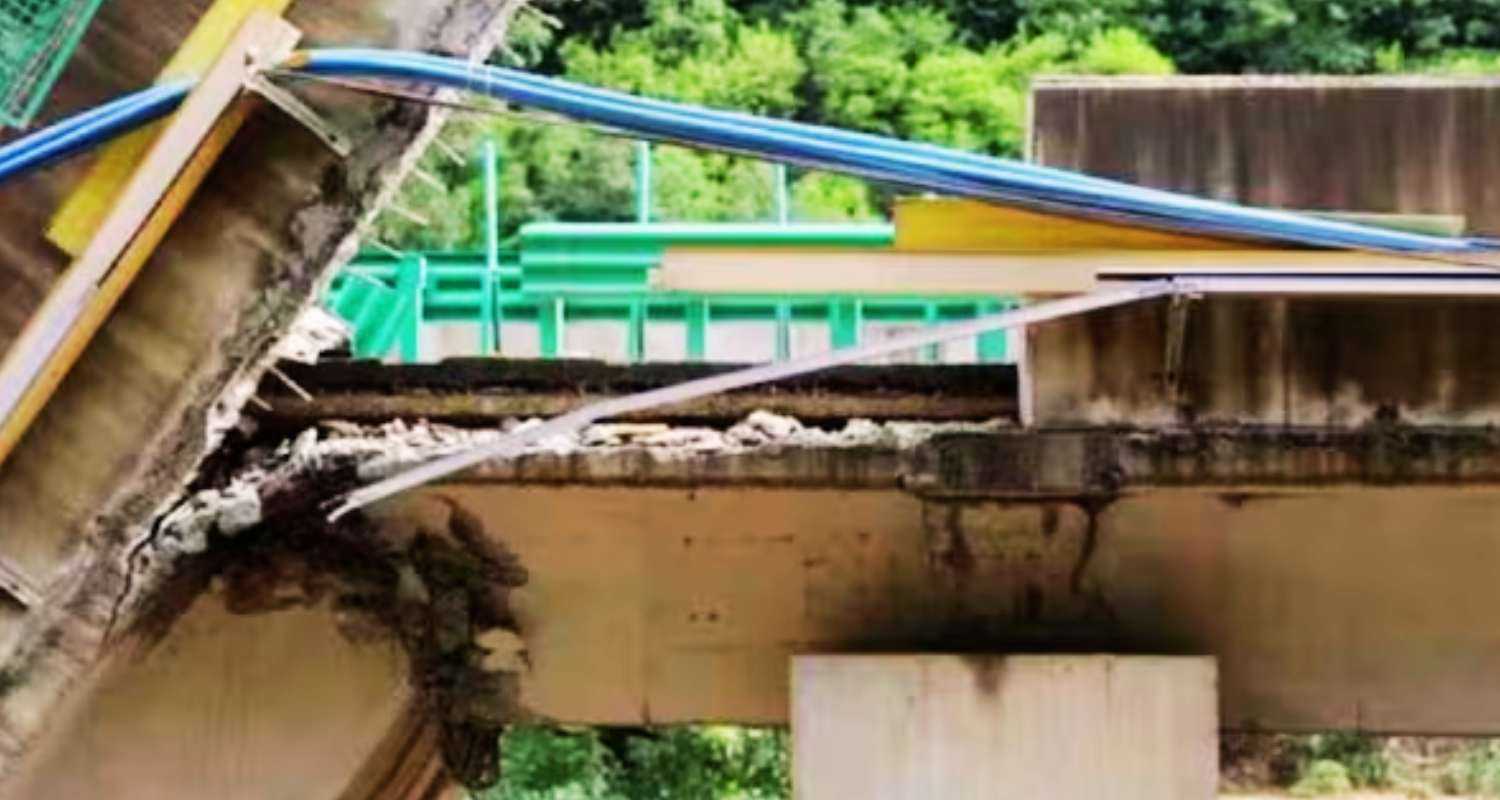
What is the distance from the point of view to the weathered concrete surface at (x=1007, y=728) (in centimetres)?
545

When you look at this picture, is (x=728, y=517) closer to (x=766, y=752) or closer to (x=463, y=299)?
(x=463, y=299)

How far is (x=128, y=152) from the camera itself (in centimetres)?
487

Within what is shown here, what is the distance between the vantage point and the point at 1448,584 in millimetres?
6082

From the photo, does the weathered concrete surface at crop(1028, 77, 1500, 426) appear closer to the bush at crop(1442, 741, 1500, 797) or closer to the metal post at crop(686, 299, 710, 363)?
the metal post at crop(686, 299, 710, 363)

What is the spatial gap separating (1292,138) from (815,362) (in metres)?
1.29

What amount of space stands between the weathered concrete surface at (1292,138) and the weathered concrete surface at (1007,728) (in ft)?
3.80

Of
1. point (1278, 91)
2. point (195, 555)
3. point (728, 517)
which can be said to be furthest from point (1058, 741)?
point (195, 555)

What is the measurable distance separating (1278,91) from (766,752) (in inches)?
443

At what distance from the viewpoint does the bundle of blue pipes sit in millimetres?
4574

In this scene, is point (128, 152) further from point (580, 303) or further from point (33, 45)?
point (580, 303)

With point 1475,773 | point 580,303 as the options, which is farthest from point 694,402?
point 1475,773

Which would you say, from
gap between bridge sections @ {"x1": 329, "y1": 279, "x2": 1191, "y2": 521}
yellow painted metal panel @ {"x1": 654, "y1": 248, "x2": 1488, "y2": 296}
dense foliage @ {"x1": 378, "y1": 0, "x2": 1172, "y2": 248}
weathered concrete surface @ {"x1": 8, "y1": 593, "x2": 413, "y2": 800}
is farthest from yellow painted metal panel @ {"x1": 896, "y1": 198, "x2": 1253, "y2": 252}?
dense foliage @ {"x1": 378, "y1": 0, "x2": 1172, "y2": 248}

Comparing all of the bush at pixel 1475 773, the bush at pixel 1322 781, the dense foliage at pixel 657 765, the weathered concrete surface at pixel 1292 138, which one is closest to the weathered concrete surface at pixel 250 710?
the weathered concrete surface at pixel 1292 138

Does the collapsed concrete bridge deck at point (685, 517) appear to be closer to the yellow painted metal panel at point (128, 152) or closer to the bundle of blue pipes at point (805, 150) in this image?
the yellow painted metal panel at point (128, 152)
